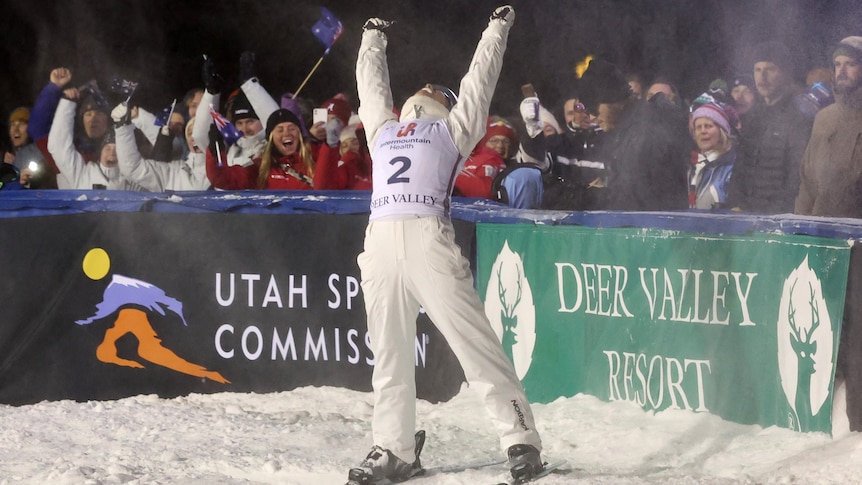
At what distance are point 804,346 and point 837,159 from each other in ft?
4.76

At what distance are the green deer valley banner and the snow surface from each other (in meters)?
0.12

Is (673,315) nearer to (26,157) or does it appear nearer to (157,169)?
(157,169)

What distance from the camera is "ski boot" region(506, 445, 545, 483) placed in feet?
14.3

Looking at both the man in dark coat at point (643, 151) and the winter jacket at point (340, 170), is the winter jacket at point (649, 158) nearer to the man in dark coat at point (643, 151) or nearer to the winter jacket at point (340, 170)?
the man in dark coat at point (643, 151)

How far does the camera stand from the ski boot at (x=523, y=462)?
14.3 ft

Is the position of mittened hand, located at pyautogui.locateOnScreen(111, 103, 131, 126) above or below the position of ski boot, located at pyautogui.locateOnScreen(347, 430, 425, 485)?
above

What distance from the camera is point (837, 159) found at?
18.6 ft

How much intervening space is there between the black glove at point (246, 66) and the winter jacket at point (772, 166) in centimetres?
349

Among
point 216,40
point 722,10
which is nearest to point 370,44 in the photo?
point 722,10

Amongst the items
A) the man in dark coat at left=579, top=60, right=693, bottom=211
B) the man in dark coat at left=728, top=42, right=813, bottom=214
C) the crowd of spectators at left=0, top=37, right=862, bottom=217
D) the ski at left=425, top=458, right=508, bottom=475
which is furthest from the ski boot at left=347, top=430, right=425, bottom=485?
the man in dark coat at left=728, top=42, right=813, bottom=214

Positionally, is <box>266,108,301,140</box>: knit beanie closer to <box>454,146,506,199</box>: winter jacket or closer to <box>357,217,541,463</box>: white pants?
<box>454,146,506,199</box>: winter jacket

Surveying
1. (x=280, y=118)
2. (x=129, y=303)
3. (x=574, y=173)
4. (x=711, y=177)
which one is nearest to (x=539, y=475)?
Result: (x=574, y=173)

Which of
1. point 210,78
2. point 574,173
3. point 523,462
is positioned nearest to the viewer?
point 523,462

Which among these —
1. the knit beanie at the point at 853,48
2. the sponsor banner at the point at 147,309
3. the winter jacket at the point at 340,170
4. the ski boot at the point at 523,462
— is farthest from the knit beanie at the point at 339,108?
the ski boot at the point at 523,462
